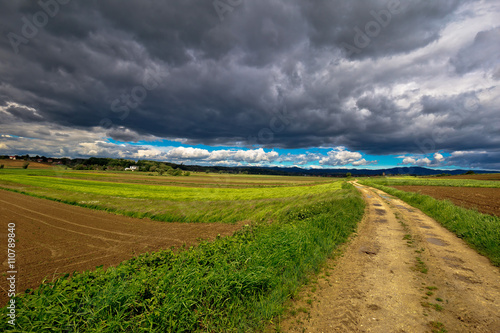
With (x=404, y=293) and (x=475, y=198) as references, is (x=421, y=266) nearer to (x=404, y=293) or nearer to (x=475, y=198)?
(x=404, y=293)

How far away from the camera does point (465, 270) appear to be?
6.57 m

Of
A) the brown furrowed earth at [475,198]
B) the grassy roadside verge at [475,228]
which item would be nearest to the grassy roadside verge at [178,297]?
the grassy roadside verge at [475,228]

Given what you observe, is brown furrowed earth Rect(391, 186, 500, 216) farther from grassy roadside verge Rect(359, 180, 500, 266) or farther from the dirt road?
the dirt road

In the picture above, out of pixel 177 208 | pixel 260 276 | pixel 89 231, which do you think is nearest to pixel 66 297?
pixel 260 276

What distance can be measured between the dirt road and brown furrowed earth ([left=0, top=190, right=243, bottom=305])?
226 inches

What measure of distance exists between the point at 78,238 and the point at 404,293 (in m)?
20.2

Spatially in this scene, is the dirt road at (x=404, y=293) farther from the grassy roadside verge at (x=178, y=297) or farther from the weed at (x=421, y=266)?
the grassy roadside verge at (x=178, y=297)

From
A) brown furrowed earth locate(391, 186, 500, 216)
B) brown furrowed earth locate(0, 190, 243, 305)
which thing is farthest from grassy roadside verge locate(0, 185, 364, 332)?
brown furrowed earth locate(391, 186, 500, 216)

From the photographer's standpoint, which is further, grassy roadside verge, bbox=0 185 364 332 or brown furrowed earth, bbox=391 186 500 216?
brown furrowed earth, bbox=391 186 500 216

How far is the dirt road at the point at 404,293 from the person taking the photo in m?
4.21

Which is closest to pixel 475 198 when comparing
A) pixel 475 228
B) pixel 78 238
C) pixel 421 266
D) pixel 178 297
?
pixel 475 228

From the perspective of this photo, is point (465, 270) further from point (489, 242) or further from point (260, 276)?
point (260, 276)

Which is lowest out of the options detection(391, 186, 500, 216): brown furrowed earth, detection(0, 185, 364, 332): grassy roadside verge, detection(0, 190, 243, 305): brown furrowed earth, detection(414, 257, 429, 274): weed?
detection(0, 190, 243, 305): brown furrowed earth

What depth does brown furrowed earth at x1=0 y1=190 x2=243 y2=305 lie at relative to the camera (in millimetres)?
10716
